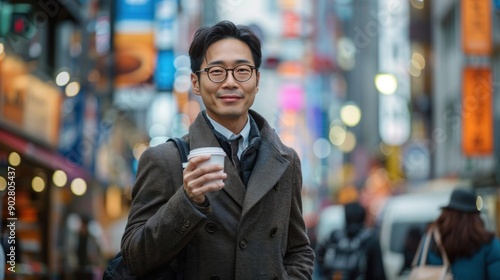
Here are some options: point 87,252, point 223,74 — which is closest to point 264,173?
point 223,74

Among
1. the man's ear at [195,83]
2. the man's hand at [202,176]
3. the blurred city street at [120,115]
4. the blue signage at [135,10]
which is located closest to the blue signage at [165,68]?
the blurred city street at [120,115]

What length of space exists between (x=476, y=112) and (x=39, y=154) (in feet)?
39.6

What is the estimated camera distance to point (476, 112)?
2505 cm

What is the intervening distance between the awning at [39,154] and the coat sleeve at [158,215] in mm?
10883

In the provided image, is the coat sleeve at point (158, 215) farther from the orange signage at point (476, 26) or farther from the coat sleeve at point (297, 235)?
the orange signage at point (476, 26)

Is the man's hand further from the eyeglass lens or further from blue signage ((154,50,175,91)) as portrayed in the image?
blue signage ((154,50,175,91))

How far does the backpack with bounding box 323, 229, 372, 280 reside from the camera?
35.8 feet

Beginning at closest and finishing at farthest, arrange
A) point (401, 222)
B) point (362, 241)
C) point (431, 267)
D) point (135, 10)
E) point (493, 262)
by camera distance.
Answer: point (493, 262) → point (431, 267) → point (362, 241) → point (401, 222) → point (135, 10)

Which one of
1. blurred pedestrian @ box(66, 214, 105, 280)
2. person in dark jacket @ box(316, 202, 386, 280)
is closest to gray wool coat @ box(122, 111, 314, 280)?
person in dark jacket @ box(316, 202, 386, 280)

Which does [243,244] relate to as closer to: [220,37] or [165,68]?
[220,37]

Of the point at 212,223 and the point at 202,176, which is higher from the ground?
the point at 202,176

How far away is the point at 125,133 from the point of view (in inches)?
1630

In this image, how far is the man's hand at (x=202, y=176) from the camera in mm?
3242

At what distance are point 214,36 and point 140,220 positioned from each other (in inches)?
29.7
